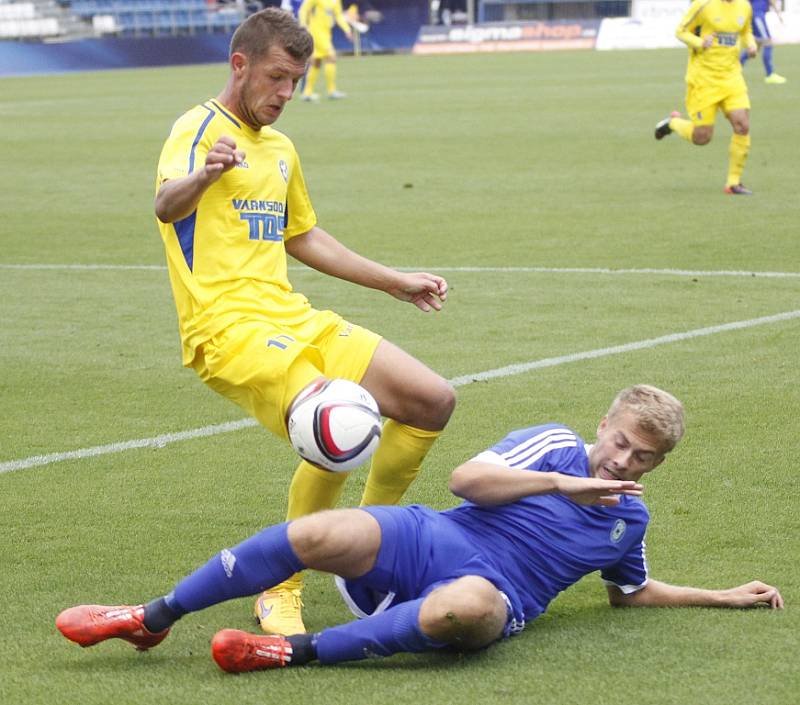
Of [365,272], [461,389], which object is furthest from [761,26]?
[365,272]

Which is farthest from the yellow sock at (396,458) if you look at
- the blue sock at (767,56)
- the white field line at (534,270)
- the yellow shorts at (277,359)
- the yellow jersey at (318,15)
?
the yellow jersey at (318,15)

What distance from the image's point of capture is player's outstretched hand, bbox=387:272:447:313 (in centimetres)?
533

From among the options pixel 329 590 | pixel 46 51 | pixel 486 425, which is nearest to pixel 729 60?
pixel 486 425

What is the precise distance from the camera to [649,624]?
4629 millimetres

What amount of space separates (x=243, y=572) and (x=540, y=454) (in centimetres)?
95

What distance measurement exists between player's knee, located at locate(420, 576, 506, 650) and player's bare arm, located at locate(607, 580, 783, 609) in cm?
67

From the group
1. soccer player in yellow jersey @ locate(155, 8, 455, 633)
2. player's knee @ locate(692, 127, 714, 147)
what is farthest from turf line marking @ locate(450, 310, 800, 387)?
player's knee @ locate(692, 127, 714, 147)

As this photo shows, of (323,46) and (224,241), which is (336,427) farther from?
(323,46)

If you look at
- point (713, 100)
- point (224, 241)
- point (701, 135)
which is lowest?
point (701, 135)

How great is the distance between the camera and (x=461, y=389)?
7.93 m

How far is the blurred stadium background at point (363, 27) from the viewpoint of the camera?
1838 inches

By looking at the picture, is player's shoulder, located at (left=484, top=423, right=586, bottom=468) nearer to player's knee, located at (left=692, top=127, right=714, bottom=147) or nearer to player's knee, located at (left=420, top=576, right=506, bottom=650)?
player's knee, located at (left=420, top=576, right=506, bottom=650)

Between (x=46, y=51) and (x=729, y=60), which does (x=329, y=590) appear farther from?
(x=46, y=51)

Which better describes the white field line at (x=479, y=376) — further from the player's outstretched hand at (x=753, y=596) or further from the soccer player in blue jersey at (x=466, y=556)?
the player's outstretched hand at (x=753, y=596)
